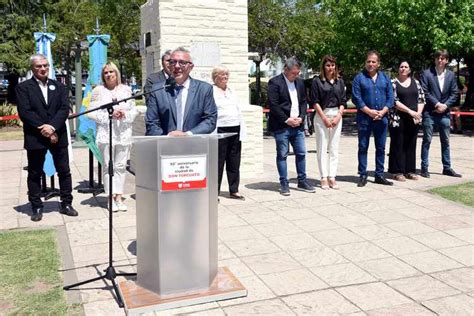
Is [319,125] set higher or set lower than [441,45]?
lower

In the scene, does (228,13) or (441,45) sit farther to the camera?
(441,45)

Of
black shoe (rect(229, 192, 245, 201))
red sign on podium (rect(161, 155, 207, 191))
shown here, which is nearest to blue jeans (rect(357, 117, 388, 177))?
black shoe (rect(229, 192, 245, 201))

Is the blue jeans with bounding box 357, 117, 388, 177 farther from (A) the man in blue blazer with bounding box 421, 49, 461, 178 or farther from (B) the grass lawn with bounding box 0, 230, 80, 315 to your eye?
(B) the grass lawn with bounding box 0, 230, 80, 315

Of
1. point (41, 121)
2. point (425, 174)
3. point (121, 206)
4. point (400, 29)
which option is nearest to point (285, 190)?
point (121, 206)

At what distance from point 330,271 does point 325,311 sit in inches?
34.7

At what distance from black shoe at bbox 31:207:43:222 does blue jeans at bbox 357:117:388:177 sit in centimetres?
476

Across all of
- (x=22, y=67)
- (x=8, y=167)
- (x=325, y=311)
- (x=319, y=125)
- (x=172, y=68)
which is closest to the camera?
(x=325, y=311)

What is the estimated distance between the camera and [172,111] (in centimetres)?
477

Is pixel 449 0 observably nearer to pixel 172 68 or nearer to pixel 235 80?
pixel 235 80

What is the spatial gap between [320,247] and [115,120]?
10.2 ft

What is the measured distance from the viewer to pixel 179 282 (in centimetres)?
423

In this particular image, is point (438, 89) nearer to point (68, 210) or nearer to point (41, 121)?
point (68, 210)

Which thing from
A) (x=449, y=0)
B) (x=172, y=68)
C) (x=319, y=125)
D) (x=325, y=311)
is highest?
(x=449, y=0)

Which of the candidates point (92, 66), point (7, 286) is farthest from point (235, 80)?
point (7, 286)
